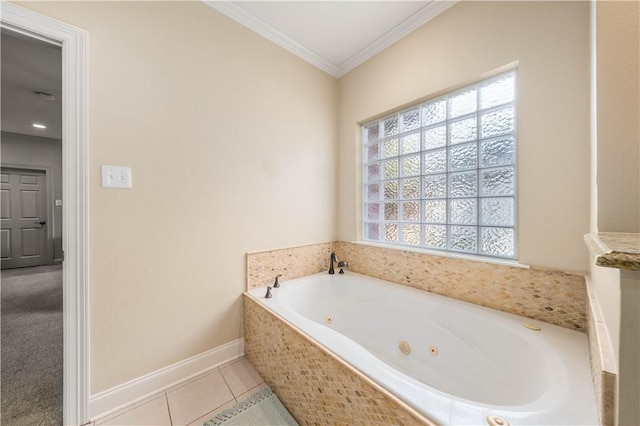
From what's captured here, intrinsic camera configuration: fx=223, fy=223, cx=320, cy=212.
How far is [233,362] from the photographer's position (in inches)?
65.2

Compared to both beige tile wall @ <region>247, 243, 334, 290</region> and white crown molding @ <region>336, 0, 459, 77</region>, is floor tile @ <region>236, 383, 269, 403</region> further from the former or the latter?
white crown molding @ <region>336, 0, 459, 77</region>

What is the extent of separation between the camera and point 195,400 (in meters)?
1.32

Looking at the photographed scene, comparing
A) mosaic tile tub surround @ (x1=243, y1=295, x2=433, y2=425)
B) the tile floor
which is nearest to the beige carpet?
the tile floor

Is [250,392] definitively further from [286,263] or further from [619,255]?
[619,255]

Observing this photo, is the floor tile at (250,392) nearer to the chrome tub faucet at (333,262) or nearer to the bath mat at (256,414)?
the bath mat at (256,414)

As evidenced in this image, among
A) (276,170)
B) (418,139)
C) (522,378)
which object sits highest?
(418,139)

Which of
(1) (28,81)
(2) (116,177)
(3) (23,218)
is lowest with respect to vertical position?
(3) (23,218)

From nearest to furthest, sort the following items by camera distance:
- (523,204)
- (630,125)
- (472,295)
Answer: (630,125), (523,204), (472,295)

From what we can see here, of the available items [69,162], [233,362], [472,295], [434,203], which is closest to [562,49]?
[434,203]

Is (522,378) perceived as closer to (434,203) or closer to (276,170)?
(434,203)

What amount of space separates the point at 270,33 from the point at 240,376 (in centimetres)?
264

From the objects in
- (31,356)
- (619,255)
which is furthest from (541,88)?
(31,356)

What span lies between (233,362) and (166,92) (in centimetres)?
192

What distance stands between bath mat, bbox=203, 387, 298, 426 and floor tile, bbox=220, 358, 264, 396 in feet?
0.38
